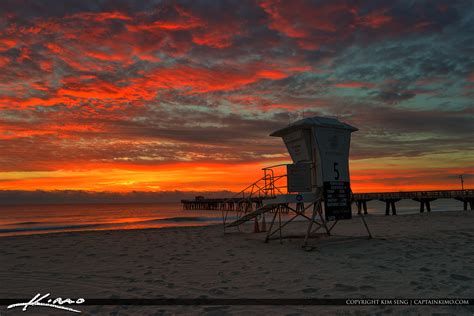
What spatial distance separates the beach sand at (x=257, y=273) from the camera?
22.1 ft

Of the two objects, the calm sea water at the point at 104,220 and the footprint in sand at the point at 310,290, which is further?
the calm sea water at the point at 104,220

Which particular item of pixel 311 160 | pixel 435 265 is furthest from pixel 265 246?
pixel 435 265

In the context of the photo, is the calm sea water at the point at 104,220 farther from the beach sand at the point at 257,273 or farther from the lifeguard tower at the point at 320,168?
the lifeguard tower at the point at 320,168

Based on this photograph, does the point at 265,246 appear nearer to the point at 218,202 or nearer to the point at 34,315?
the point at 34,315

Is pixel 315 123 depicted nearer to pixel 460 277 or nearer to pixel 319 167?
pixel 319 167

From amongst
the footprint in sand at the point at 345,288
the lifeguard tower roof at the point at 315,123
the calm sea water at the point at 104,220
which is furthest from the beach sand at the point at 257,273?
the calm sea water at the point at 104,220

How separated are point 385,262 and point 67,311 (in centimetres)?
852

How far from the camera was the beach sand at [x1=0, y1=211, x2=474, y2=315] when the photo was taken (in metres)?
6.74

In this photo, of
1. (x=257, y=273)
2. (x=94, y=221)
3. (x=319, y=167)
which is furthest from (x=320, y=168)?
(x=94, y=221)

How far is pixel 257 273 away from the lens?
9.34 metres

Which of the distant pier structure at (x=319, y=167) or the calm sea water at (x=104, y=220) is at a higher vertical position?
the distant pier structure at (x=319, y=167)
